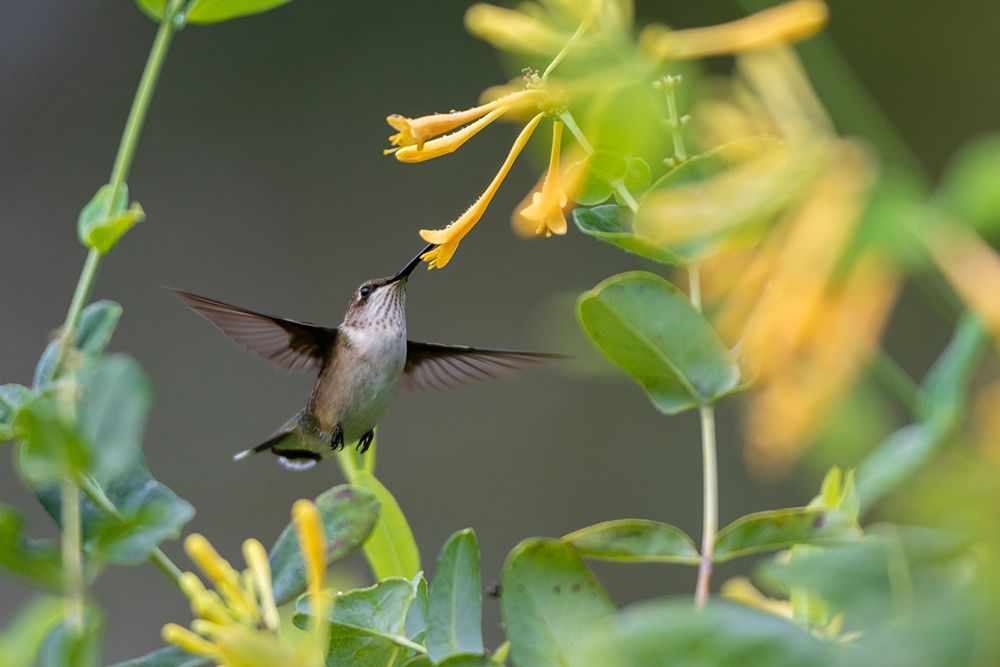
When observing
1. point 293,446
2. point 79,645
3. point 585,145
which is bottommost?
point 293,446

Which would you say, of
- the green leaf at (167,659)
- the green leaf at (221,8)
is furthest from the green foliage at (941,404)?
the green leaf at (221,8)

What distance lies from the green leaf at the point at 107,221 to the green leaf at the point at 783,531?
0.24 m

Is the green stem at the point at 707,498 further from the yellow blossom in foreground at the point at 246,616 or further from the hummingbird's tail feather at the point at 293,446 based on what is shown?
the hummingbird's tail feather at the point at 293,446

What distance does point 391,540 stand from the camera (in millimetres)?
528

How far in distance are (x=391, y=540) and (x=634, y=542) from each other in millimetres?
193

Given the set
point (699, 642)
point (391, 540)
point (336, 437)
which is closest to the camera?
point (699, 642)

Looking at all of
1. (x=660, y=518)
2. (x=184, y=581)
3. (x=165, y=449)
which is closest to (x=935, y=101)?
(x=660, y=518)

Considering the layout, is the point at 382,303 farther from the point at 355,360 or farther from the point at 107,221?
the point at 107,221

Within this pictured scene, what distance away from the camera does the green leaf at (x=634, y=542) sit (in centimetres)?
35

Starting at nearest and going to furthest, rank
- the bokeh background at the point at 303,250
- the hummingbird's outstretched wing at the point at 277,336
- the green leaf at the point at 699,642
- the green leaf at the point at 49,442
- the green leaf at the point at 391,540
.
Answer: the green leaf at the point at 699,642 < the green leaf at the point at 49,442 < the green leaf at the point at 391,540 < the hummingbird's outstretched wing at the point at 277,336 < the bokeh background at the point at 303,250

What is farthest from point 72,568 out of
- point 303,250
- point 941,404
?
point 303,250

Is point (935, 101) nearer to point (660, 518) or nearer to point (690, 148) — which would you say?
point (660, 518)

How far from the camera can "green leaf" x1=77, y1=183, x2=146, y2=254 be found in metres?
0.45

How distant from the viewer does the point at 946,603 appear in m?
0.20
